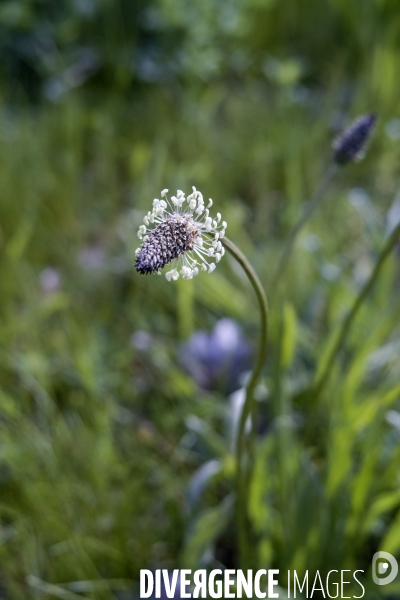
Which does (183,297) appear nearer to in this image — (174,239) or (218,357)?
(218,357)

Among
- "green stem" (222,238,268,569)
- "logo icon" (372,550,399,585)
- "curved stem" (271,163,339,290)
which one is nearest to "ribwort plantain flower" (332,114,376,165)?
"curved stem" (271,163,339,290)

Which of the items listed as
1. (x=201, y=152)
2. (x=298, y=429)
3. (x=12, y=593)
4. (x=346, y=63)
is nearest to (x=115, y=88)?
(x=201, y=152)

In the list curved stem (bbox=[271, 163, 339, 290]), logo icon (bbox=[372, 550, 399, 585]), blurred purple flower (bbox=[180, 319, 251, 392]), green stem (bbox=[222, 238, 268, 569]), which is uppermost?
blurred purple flower (bbox=[180, 319, 251, 392])

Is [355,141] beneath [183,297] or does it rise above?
beneath

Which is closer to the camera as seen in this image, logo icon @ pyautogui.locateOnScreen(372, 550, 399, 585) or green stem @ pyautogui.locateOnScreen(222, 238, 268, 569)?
green stem @ pyautogui.locateOnScreen(222, 238, 268, 569)

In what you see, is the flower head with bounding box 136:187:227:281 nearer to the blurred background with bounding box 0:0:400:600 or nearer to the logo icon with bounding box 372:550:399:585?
the blurred background with bounding box 0:0:400:600

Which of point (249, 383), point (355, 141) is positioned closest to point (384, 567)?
point (249, 383)
